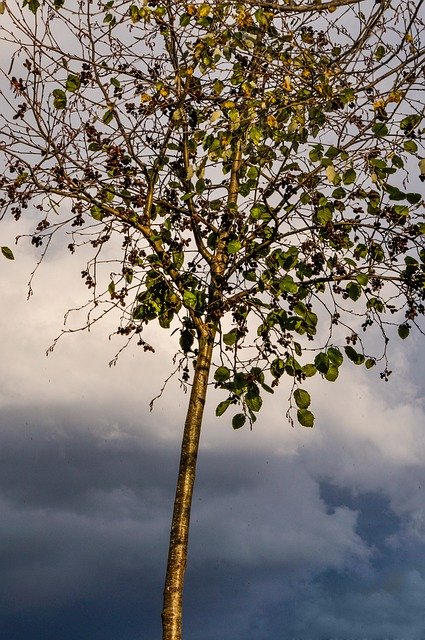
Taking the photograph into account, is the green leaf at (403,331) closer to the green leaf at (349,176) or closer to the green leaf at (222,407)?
the green leaf at (349,176)

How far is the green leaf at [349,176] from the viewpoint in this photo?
37.3ft

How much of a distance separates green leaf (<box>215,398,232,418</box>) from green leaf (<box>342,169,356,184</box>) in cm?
301

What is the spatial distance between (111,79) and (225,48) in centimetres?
182

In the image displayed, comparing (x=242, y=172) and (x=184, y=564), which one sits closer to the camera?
(x=184, y=564)

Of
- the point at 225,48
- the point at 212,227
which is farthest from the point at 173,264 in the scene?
the point at 225,48

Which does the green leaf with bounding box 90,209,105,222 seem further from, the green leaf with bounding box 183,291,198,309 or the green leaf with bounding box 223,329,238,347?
the green leaf with bounding box 223,329,238,347

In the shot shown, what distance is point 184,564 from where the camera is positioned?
11867mm

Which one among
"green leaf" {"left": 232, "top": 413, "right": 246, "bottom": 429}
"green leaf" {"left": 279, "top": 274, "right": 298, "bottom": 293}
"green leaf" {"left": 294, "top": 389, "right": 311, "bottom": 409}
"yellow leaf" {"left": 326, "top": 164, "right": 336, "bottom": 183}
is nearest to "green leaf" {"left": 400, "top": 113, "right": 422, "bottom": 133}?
"yellow leaf" {"left": 326, "top": 164, "right": 336, "bottom": 183}

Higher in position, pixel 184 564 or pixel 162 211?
pixel 162 211

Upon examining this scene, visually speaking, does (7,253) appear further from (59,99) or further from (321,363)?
(321,363)

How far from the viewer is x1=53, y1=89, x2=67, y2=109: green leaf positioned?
41.7 feet

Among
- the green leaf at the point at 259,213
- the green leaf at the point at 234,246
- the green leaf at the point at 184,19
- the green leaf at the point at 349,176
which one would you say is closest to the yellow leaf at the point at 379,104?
the green leaf at the point at 349,176

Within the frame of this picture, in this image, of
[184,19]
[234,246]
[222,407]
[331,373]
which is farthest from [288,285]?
[184,19]

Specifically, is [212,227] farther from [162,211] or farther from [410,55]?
[410,55]
